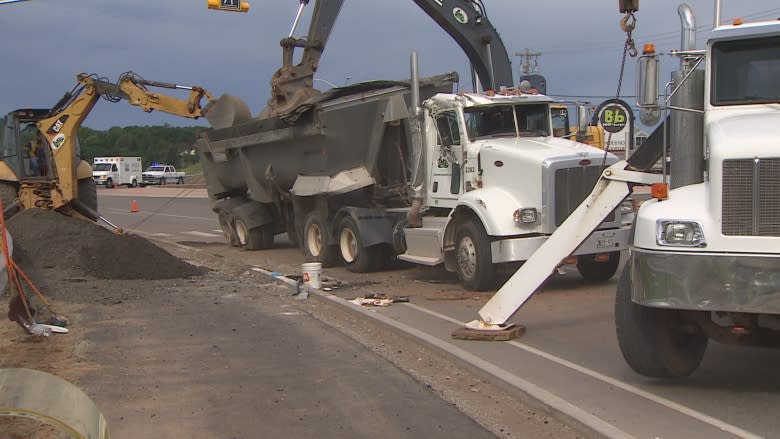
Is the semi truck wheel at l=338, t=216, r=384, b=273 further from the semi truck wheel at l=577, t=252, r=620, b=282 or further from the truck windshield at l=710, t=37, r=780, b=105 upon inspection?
the truck windshield at l=710, t=37, r=780, b=105

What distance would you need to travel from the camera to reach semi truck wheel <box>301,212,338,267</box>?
15.6 meters

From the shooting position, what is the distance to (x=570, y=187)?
37.4 feet

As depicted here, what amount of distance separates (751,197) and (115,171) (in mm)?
74164

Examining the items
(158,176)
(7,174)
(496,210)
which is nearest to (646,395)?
(496,210)

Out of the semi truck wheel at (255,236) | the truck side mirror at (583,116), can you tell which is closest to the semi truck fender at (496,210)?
the truck side mirror at (583,116)

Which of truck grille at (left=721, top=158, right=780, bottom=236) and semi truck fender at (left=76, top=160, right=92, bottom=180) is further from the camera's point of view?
semi truck fender at (left=76, top=160, right=92, bottom=180)

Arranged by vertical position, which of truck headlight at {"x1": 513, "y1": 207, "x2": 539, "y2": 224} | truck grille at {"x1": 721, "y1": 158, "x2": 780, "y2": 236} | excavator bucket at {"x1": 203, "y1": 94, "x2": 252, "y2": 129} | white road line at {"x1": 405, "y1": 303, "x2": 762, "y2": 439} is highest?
excavator bucket at {"x1": 203, "y1": 94, "x2": 252, "y2": 129}

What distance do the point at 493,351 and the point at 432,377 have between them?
3.10 ft

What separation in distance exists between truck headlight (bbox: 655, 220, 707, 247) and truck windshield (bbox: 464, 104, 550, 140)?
705 centimetres

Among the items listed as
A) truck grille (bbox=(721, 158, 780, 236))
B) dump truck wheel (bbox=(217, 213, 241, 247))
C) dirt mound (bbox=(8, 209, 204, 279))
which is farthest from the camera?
dump truck wheel (bbox=(217, 213, 241, 247))

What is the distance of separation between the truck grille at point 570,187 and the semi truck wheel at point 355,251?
4.14m

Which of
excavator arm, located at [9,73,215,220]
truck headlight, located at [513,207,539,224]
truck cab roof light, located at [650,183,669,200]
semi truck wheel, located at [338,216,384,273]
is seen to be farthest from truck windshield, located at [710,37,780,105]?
excavator arm, located at [9,73,215,220]

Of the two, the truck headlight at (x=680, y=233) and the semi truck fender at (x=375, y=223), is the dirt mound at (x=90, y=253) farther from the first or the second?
the truck headlight at (x=680, y=233)

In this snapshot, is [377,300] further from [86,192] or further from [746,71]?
[86,192]
